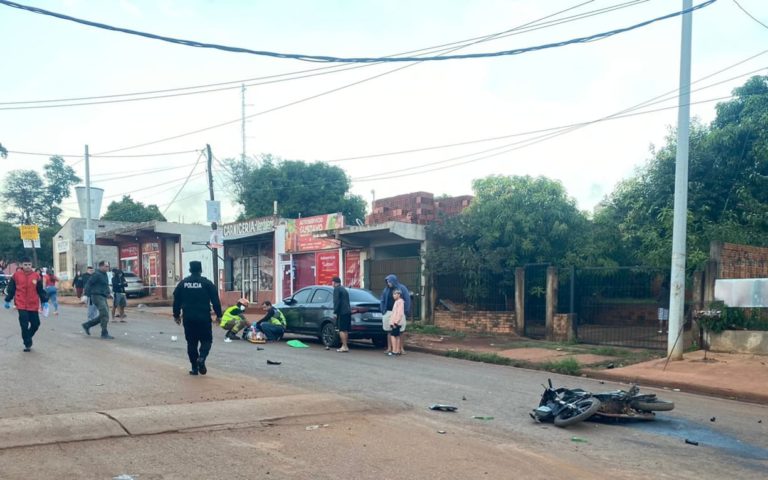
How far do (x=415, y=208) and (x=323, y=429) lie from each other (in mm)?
15305

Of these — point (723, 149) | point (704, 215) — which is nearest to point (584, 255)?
point (704, 215)

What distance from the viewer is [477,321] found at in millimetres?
18094

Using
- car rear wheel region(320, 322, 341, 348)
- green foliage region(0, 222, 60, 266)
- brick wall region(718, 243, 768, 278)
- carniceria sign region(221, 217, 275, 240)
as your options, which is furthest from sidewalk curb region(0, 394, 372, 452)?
green foliage region(0, 222, 60, 266)

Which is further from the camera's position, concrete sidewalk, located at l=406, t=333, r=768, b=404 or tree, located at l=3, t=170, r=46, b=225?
tree, located at l=3, t=170, r=46, b=225

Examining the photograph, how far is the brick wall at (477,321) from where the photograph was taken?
17.4m

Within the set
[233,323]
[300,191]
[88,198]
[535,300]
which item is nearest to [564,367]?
[535,300]

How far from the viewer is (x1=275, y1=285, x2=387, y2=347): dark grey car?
47.7ft

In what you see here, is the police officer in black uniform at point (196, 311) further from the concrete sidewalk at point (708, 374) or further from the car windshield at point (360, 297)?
the concrete sidewalk at point (708, 374)

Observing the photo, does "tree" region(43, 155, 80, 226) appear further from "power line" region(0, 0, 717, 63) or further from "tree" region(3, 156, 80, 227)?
"power line" region(0, 0, 717, 63)

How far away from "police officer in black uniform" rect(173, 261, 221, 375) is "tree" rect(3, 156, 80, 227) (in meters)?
58.7

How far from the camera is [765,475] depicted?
5.29 meters

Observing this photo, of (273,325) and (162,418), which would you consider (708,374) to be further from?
(273,325)

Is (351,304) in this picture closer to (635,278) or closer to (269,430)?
(635,278)

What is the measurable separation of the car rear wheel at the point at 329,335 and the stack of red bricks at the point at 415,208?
6.82 meters
